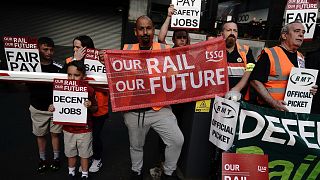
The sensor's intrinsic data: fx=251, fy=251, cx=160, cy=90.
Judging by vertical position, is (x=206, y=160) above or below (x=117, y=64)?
below

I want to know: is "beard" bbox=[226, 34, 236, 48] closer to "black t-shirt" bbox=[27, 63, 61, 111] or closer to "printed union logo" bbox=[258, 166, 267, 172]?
"printed union logo" bbox=[258, 166, 267, 172]

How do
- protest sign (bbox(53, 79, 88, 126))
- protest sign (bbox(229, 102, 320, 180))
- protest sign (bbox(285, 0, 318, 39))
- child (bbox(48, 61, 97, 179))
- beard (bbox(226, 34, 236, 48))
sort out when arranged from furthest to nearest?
protest sign (bbox(285, 0, 318, 39)) → beard (bbox(226, 34, 236, 48)) → child (bbox(48, 61, 97, 179)) → protest sign (bbox(53, 79, 88, 126)) → protest sign (bbox(229, 102, 320, 180))

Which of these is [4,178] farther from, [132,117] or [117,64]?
[117,64]

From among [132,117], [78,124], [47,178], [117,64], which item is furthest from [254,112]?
[47,178]

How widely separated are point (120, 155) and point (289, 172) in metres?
2.39

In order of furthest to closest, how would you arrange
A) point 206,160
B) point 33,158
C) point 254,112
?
1. point 33,158
2. point 206,160
3. point 254,112

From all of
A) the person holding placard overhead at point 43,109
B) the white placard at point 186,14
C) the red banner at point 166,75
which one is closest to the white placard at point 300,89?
the red banner at point 166,75

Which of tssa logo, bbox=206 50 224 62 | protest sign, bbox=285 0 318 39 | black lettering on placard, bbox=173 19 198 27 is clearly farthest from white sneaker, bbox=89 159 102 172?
protest sign, bbox=285 0 318 39

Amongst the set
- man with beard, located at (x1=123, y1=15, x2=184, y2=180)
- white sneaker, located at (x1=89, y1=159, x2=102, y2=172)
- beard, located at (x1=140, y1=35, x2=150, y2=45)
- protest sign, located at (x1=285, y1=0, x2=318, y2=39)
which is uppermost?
protest sign, located at (x1=285, y1=0, x2=318, y2=39)

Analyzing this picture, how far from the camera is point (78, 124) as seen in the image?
2820mm

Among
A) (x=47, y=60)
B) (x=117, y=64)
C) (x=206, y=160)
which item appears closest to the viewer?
(x=117, y=64)

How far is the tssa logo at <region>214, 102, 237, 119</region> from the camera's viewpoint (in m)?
2.48

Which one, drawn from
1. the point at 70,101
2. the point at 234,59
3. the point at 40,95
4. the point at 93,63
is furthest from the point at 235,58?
the point at 40,95

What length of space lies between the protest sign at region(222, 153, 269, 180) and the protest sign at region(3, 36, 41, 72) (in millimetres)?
2489
